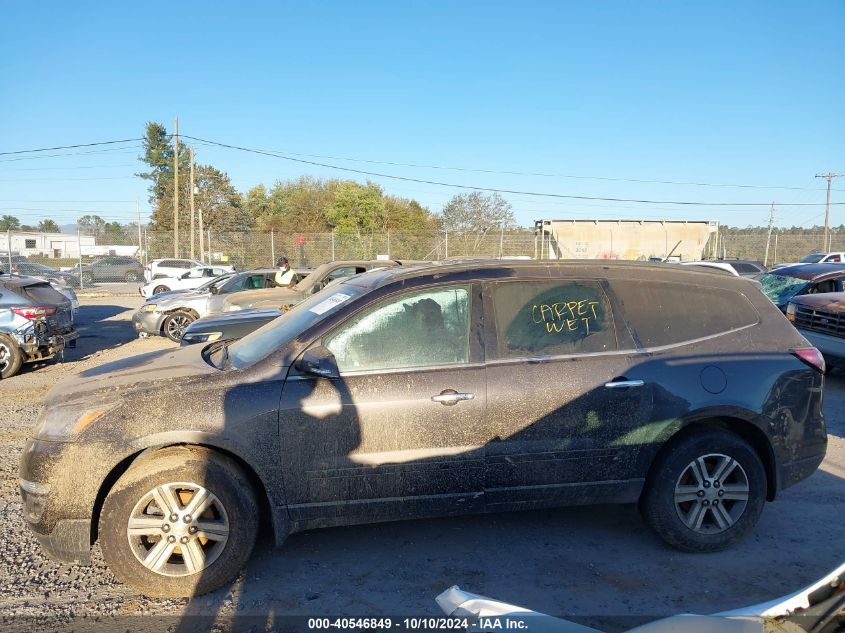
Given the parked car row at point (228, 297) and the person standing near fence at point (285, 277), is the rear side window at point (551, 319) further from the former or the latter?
the person standing near fence at point (285, 277)

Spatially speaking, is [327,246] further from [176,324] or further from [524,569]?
[524,569]

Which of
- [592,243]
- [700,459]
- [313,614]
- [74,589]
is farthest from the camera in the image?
[592,243]

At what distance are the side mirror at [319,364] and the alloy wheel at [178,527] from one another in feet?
2.76

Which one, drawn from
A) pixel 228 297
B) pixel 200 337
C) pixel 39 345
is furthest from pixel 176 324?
pixel 200 337

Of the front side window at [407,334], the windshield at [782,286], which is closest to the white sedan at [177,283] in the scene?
the windshield at [782,286]

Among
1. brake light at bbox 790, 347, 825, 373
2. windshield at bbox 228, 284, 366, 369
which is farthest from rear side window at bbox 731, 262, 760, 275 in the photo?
windshield at bbox 228, 284, 366, 369

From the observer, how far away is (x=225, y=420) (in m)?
3.39

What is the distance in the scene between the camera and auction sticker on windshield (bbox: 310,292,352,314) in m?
3.91

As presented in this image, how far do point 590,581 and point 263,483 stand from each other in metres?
1.96

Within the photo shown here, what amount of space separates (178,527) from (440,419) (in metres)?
1.55

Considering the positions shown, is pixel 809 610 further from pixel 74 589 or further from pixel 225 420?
pixel 74 589

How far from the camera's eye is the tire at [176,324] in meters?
12.9

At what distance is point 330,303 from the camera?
13.2 feet

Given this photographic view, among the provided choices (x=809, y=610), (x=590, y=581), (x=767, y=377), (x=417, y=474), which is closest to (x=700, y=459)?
(x=767, y=377)
